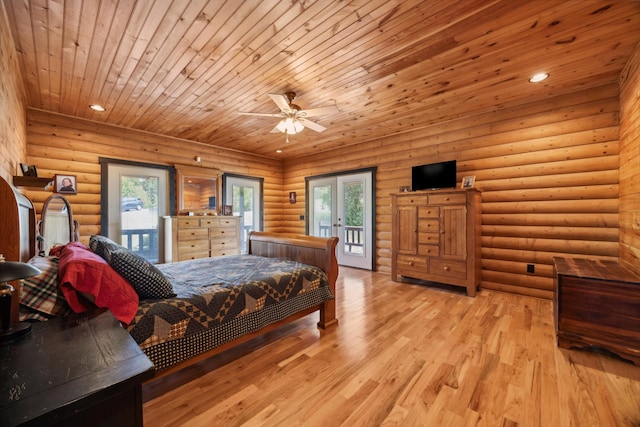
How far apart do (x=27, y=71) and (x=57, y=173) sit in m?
1.64

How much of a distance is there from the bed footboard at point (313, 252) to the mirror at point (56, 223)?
2.35 metres

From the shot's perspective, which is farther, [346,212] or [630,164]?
[346,212]

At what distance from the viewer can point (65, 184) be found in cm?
384

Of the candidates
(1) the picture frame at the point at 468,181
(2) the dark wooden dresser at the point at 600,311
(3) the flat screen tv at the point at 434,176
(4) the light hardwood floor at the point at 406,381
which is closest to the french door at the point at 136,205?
(4) the light hardwood floor at the point at 406,381

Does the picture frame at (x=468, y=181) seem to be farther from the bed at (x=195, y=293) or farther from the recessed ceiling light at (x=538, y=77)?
the bed at (x=195, y=293)

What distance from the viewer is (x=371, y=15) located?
1948 millimetres

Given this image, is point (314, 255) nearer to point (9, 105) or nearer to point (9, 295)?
point (9, 295)

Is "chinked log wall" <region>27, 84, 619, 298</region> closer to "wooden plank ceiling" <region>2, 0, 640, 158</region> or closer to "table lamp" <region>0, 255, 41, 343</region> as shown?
"wooden plank ceiling" <region>2, 0, 640, 158</region>

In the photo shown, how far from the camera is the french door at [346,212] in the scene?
5340 mm

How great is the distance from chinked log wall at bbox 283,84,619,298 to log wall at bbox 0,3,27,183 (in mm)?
4885

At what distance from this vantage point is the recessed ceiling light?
283 centimetres

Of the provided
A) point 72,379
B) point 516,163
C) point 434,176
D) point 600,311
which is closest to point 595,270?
point 600,311

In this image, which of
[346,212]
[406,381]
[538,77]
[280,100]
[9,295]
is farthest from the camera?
[346,212]

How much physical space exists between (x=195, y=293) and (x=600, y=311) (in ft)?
10.5
